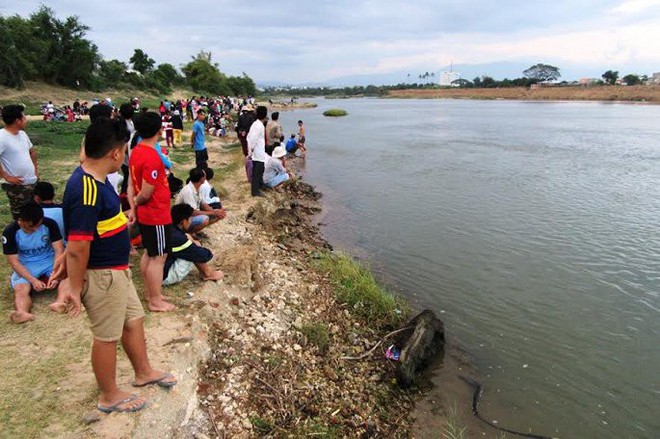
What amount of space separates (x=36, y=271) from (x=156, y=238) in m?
1.72

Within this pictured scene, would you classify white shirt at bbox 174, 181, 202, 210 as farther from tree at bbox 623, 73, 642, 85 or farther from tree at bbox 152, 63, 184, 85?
tree at bbox 623, 73, 642, 85

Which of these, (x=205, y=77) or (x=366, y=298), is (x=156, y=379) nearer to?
(x=366, y=298)

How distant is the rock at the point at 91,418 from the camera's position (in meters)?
3.51

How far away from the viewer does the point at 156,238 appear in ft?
15.9

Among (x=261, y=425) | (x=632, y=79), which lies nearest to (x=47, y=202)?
(x=261, y=425)

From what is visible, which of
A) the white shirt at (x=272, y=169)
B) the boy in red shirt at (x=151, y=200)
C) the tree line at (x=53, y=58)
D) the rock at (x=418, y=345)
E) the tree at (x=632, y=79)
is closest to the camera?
the boy in red shirt at (x=151, y=200)

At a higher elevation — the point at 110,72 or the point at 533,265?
the point at 110,72

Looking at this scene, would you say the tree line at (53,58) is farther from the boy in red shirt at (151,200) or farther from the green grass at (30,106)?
the boy in red shirt at (151,200)

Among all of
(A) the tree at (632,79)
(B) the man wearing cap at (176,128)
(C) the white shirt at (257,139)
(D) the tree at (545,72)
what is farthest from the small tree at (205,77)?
(D) the tree at (545,72)

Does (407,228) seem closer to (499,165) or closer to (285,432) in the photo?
(285,432)

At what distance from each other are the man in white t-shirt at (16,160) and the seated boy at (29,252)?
78 cm

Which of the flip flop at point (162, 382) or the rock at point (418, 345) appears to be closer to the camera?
the flip flop at point (162, 382)

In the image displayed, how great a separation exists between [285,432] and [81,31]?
4512 centimetres

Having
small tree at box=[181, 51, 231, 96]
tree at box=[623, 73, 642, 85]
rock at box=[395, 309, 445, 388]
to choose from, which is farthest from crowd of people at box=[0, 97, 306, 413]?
tree at box=[623, 73, 642, 85]
